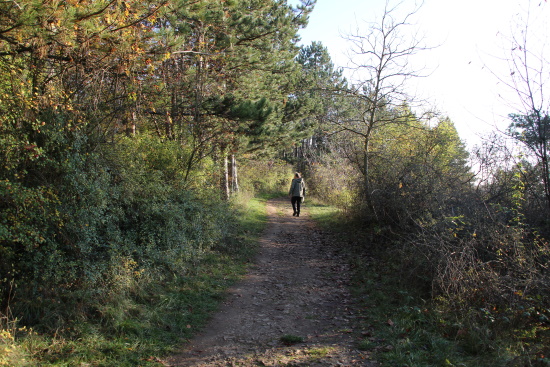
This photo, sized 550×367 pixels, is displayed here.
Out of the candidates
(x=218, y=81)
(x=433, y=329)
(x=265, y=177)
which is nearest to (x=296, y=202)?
(x=218, y=81)

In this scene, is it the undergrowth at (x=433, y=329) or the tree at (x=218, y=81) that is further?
the tree at (x=218, y=81)

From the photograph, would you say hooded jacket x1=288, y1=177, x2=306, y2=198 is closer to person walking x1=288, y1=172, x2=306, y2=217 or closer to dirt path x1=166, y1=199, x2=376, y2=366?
person walking x1=288, y1=172, x2=306, y2=217

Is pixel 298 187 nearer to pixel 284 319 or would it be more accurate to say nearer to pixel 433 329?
pixel 284 319

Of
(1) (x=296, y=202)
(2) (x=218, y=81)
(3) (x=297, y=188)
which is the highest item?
(2) (x=218, y=81)

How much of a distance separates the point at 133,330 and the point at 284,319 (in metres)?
2.31

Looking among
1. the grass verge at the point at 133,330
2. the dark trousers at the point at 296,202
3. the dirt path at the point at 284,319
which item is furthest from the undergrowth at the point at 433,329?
the dark trousers at the point at 296,202

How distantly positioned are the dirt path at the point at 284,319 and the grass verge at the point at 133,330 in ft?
1.01

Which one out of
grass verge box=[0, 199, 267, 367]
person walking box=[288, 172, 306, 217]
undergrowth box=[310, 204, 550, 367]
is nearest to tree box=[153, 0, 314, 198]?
person walking box=[288, 172, 306, 217]

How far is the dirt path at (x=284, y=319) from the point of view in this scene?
15.2 feet

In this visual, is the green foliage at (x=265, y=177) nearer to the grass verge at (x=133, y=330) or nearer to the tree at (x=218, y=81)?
the tree at (x=218, y=81)

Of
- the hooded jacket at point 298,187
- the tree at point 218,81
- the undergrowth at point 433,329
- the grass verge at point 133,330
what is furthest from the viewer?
the hooded jacket at point 298,187

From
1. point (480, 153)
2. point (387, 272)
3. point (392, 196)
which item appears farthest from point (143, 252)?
point (480, 153)

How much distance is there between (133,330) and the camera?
5062mm

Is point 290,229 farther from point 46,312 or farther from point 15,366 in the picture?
point 15,366
